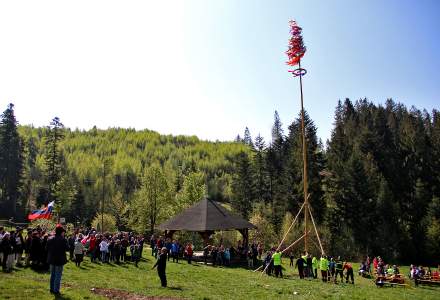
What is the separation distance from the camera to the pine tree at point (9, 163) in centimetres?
7444

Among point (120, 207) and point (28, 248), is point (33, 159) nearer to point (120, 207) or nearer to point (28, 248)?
point (120, 207)

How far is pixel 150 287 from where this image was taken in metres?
15.3

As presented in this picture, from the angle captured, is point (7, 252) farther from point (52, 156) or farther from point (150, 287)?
point (52, 156)

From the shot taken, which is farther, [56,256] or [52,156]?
[52,156]

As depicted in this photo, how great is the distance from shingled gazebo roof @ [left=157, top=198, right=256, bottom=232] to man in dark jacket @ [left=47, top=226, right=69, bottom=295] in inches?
753

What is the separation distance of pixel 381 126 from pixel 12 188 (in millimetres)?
75403

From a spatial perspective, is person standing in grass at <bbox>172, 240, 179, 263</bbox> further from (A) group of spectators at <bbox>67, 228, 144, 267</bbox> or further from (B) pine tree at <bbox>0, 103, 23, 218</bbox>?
(B) pine tree at <bbox>0, 103, 23, 218</bbox>

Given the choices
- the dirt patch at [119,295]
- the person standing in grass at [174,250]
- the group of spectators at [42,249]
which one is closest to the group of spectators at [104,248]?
the group of spectators at [42,249]

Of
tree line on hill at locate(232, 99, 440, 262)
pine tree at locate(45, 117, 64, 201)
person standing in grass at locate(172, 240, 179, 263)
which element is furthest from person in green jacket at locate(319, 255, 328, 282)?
pine tree at locate(45, 117, 64, 201)

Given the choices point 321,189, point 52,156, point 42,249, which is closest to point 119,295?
point 42,249

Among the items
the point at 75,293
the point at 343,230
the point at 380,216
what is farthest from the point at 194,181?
the point at 75,293

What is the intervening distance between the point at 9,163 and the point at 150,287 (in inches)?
2826

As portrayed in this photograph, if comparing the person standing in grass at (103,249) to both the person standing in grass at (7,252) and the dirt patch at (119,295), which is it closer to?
the person standing in grass at (7,252)

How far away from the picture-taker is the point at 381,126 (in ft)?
271
